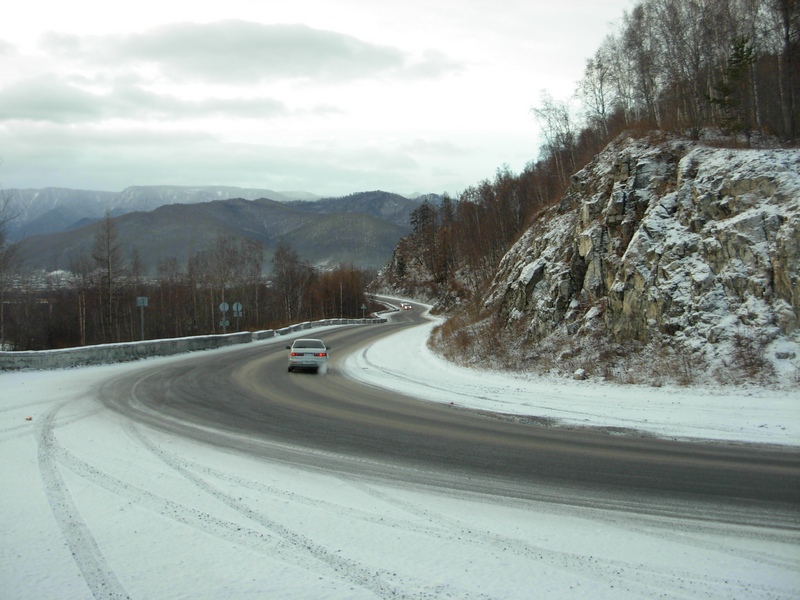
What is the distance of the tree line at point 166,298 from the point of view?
196 feet

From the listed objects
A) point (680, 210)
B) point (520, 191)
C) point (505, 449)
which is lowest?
point (505, 449)

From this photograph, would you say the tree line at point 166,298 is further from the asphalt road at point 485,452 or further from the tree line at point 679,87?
the asphalt road at point 485,452

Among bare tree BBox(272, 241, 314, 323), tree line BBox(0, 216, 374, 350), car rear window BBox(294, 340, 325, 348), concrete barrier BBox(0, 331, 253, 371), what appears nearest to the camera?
concrete barrier BBox(0, 331, 253, 371)

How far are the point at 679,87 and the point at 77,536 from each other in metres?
34.8

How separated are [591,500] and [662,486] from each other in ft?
4.09

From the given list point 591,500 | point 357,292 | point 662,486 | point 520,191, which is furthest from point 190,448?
point 357,292

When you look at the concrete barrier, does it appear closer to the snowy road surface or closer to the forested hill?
the snowy road surface

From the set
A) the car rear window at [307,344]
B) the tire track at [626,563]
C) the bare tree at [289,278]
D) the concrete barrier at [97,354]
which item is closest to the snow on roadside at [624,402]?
the car rear window at [307,344]

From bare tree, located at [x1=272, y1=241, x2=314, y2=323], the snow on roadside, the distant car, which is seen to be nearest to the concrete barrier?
the distant car

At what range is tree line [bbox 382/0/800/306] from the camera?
2400 centimetres

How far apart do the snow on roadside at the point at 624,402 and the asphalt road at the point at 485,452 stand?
969 millimetres

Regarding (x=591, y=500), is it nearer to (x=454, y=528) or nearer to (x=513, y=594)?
(x=454, y=528)

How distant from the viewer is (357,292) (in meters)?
110

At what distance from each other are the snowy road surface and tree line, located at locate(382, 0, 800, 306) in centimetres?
2189
